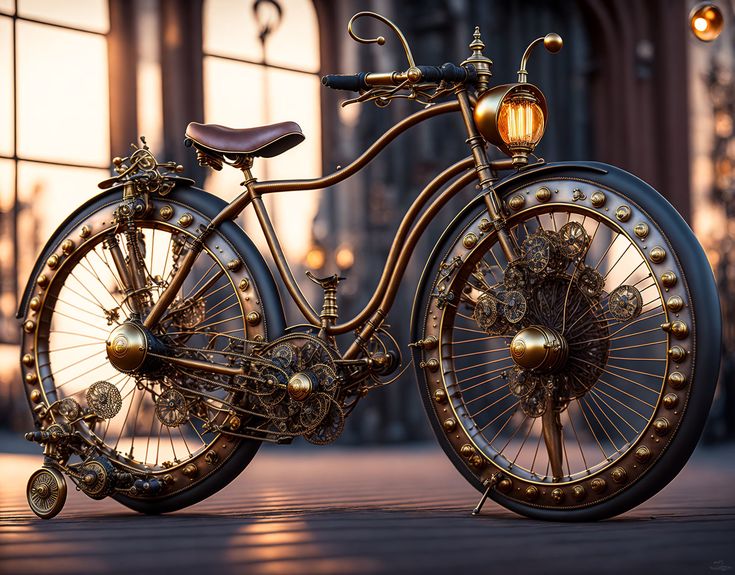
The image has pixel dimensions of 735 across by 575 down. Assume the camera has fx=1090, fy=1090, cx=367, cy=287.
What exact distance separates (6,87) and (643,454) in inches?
252

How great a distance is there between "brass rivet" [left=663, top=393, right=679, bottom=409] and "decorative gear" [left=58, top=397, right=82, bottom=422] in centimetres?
175

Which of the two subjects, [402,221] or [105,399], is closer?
[402,221]

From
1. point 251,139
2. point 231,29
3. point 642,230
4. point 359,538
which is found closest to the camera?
point 359,538

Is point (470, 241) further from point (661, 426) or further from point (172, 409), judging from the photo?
point (172, 409)

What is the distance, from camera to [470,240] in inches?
116

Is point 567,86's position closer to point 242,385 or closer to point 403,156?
point 403,156

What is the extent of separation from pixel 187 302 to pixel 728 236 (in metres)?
9.22

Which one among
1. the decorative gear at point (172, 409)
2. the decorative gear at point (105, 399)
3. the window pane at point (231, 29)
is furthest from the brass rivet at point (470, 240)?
the window pane at point (231, 29)

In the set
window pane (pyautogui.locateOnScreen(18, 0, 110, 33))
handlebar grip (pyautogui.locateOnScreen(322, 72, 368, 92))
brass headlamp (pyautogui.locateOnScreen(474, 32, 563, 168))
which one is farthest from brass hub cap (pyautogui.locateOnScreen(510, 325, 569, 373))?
window pane (pyautogui.locateOnScreen(18, 0, 110, 33))

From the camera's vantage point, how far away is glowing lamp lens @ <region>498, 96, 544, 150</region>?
2852 millimetres

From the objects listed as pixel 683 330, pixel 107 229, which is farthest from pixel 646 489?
pixel 107 229

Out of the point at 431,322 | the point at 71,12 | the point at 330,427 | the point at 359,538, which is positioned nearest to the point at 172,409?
the point at 330,427

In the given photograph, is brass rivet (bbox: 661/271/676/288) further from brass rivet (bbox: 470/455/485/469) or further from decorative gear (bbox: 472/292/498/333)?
brass rivet (bbox: 470/455/485/469)

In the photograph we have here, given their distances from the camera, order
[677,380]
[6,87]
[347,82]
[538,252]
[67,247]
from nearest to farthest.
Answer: [677,380]
[538,252]
[347,82]
[67,247]
[6,87]
